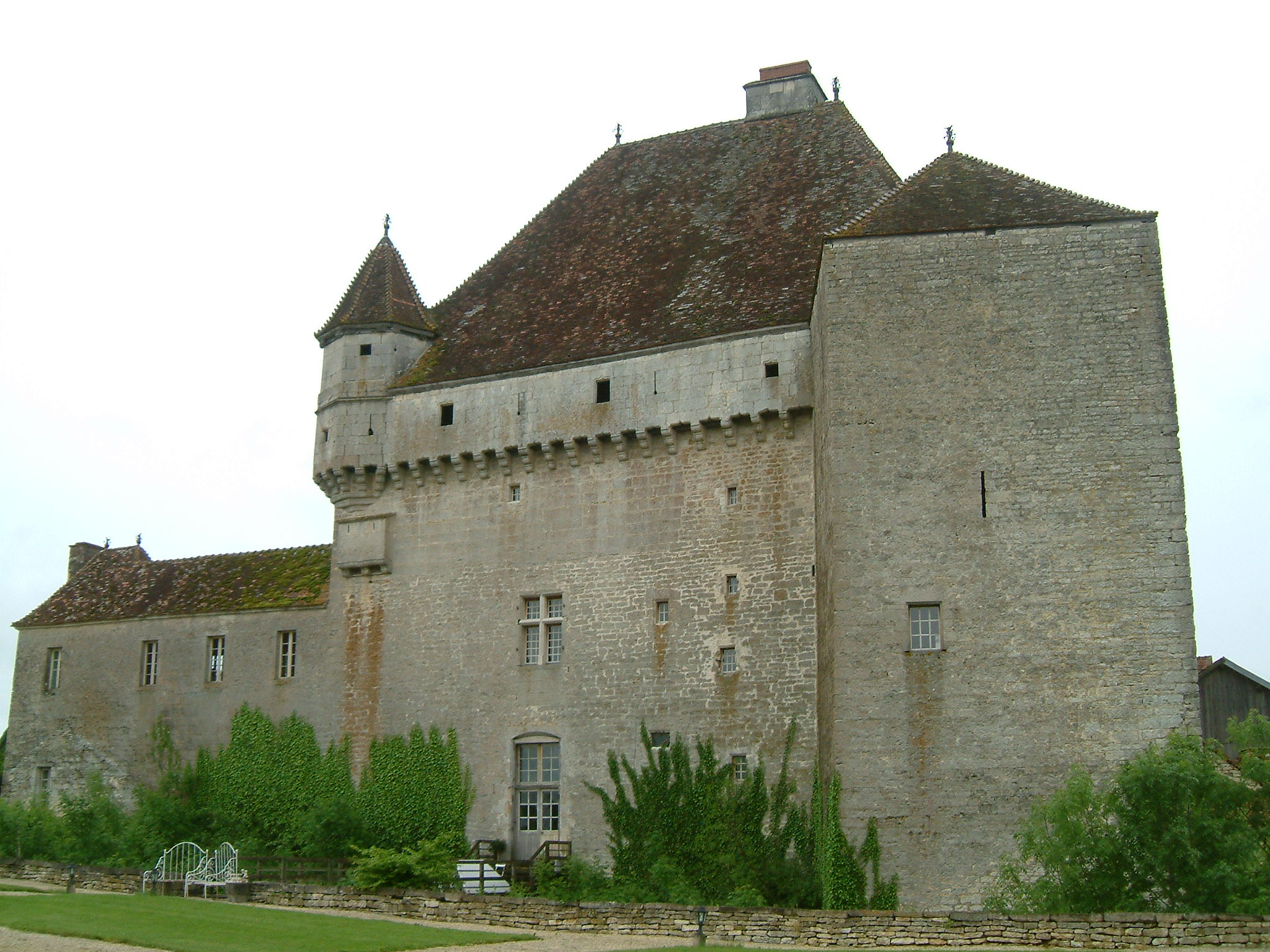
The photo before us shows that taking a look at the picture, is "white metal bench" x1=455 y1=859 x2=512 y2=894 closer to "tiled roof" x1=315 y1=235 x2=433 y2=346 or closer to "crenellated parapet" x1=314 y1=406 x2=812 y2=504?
"crenellated parapet" x1=314 y1=406 x2=812 y2=504

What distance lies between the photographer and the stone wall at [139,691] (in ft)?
92.7

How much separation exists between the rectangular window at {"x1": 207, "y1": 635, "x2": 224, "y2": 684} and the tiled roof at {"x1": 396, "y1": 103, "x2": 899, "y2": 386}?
6520mm

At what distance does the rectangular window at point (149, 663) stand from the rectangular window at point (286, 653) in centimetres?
300

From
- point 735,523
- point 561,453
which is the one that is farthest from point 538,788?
point 561,453

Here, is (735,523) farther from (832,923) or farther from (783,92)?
(783,92)

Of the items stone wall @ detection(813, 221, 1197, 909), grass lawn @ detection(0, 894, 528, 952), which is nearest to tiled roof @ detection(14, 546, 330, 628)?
grass lawn @ detection(0, 894, 528, 952)

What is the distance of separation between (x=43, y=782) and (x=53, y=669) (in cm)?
236

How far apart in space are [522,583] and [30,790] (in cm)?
1205

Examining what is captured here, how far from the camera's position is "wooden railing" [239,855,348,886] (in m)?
23.9

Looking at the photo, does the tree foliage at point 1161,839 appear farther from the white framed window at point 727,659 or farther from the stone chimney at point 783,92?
the stone chimney at point 783,92

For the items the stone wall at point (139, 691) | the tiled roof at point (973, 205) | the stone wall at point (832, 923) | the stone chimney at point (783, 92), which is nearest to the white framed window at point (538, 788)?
the stone wall at point (139, 691)

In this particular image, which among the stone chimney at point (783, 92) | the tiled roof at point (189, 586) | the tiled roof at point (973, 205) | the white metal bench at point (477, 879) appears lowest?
the white metal bench at point (477, 879)

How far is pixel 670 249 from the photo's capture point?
92.2 feet

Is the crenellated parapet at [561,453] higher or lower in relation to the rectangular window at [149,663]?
higher
